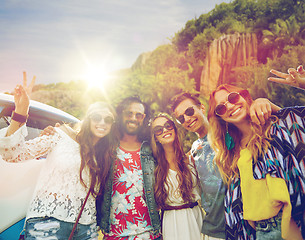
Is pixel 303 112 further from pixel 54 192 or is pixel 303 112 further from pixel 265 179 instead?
pixel 54 192

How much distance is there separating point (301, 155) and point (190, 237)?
1.33 m

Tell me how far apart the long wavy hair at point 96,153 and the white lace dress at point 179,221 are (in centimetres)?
69

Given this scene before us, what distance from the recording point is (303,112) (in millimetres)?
1781

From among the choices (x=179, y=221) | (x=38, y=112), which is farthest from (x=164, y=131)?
(x=38, y=112)

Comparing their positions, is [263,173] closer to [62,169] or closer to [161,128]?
[161,128]

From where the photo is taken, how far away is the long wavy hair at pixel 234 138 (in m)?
1.92

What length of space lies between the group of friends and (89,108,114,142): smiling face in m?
0.01

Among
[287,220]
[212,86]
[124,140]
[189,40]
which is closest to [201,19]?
[189,40]

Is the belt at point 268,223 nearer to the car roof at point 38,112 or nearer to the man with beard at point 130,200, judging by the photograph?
the man with beard at point 130,200

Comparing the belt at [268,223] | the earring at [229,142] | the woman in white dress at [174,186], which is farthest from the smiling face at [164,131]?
the belt at [268,223]

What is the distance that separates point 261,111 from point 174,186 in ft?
3.84

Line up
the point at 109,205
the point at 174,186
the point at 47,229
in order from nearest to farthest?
the point at 47,229, the point at 109,205, the point at 174,186

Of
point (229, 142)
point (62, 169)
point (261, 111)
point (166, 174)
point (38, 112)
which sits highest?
point (38, 112)

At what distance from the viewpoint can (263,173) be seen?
5.87 ft
